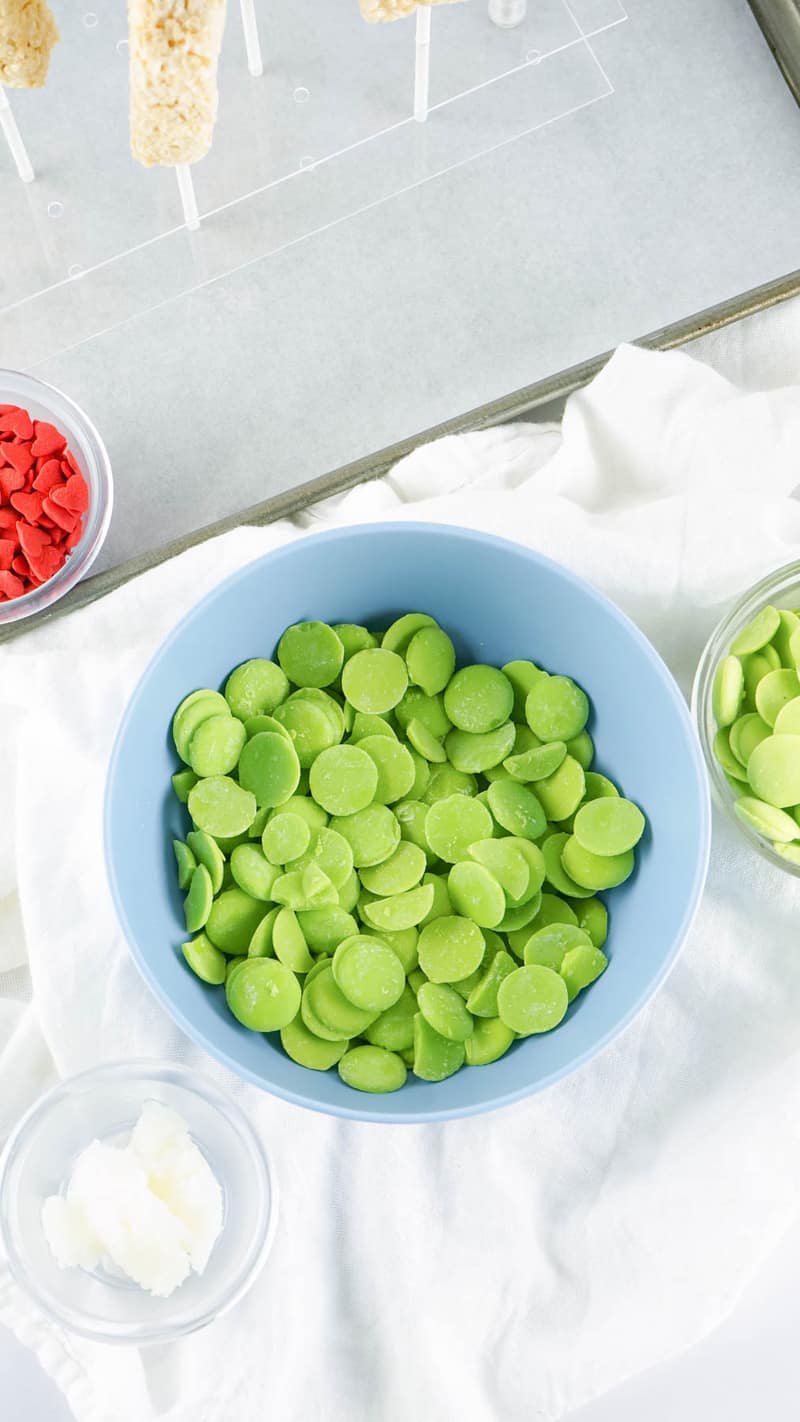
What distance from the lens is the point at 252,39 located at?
0.86m

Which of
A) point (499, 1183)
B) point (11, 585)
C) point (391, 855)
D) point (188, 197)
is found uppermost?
point (188, 197)

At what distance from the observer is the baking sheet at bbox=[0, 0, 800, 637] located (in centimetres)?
88

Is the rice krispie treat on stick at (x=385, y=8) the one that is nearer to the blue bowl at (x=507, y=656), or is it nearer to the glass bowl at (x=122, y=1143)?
the blue bowl at (x=507, y=656)

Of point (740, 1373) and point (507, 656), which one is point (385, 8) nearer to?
point (507, 656)

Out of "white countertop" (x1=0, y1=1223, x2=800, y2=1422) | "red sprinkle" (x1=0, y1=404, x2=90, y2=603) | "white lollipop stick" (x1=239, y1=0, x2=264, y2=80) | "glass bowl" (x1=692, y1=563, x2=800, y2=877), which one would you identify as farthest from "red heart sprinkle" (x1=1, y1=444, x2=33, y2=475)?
"white countertop" (x1=0, y1=1223, x2=800, y2=1422)

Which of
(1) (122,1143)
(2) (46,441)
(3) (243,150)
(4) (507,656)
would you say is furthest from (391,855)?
(3) (243,150)

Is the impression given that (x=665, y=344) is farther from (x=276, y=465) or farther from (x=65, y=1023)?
(x=65, y=1023)

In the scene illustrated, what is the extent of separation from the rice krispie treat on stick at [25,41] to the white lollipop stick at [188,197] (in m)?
0.09

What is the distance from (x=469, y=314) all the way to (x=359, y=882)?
37 cm

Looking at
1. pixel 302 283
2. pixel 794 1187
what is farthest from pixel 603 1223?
pixel 302 283

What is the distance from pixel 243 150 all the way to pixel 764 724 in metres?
0.47

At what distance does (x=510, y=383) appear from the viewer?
0.89 meters

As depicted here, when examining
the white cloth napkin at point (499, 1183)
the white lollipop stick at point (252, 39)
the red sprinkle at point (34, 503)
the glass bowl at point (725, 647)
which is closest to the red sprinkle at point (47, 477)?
the red sprinkle at point (34, 503)

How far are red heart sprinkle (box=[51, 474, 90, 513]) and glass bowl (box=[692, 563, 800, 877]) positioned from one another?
1.20 ft
